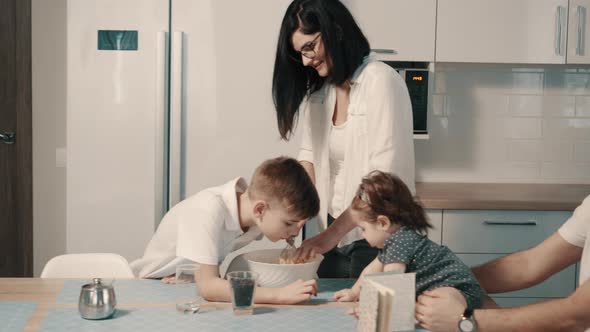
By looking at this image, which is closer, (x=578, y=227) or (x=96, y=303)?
(x=96, y=303)

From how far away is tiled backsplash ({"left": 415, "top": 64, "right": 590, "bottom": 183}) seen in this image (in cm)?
398

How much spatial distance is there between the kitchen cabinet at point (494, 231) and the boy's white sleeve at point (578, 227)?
1234mm

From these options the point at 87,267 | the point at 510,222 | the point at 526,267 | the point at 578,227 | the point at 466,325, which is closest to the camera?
the point at 466,325

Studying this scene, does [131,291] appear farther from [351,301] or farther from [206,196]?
[351,301]

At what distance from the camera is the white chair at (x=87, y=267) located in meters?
2.52

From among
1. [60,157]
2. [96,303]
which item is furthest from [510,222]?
[60,157]

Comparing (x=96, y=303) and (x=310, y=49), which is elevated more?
(x=310, y=49)

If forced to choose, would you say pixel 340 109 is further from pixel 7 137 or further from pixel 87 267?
pixel 7 137

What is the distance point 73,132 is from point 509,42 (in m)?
1.89

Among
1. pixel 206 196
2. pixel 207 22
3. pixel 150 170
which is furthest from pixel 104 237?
pixel 206 196

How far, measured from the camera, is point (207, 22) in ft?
11.2

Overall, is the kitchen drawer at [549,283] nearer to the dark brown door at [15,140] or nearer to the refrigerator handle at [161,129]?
the refrigerator handle at [161,129]

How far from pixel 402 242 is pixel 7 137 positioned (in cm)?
282

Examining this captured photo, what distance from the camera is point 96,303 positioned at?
182 cm
